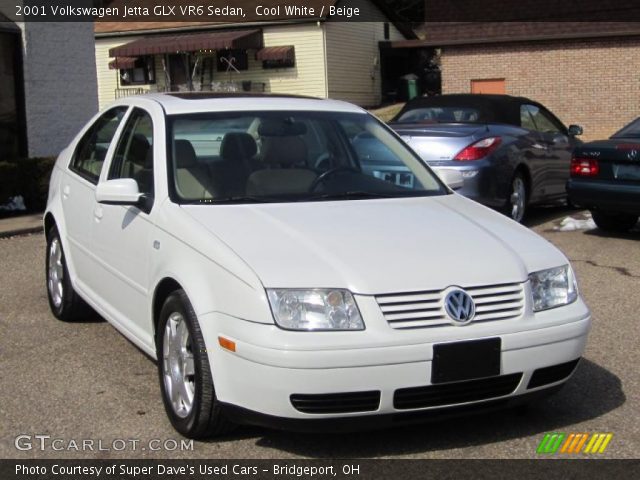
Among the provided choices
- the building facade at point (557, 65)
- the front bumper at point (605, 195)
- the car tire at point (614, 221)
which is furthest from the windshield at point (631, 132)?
the building facade at point (557, 65)

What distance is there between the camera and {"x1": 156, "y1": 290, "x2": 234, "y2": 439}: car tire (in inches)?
156

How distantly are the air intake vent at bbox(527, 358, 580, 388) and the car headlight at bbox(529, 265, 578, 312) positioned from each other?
0.86 ft

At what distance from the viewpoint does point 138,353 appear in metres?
5.62

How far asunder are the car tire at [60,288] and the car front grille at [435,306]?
3.06m

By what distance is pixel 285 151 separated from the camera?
5078 millimetres

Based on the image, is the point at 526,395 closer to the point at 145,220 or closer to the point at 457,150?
the point at 145,220

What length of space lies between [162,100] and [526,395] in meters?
2.65

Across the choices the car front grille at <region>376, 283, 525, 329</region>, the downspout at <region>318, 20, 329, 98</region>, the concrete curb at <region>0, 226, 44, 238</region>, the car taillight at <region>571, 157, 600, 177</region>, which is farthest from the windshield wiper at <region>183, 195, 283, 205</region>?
the downspout at <region>318, 20, 329, 98</region>

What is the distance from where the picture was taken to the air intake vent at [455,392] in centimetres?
376

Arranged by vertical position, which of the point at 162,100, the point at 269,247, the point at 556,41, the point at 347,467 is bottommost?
the point at 347,467

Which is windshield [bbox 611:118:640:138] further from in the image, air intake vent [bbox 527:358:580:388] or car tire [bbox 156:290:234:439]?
car tire [bbox 156:290:234:439]

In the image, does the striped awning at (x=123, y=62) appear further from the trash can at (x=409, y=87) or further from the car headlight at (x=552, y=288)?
the car headlight at (x=552, y=288)

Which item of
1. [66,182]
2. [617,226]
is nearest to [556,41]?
[617,226]

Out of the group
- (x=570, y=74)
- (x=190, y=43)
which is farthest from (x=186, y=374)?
(x=190, y=43)
